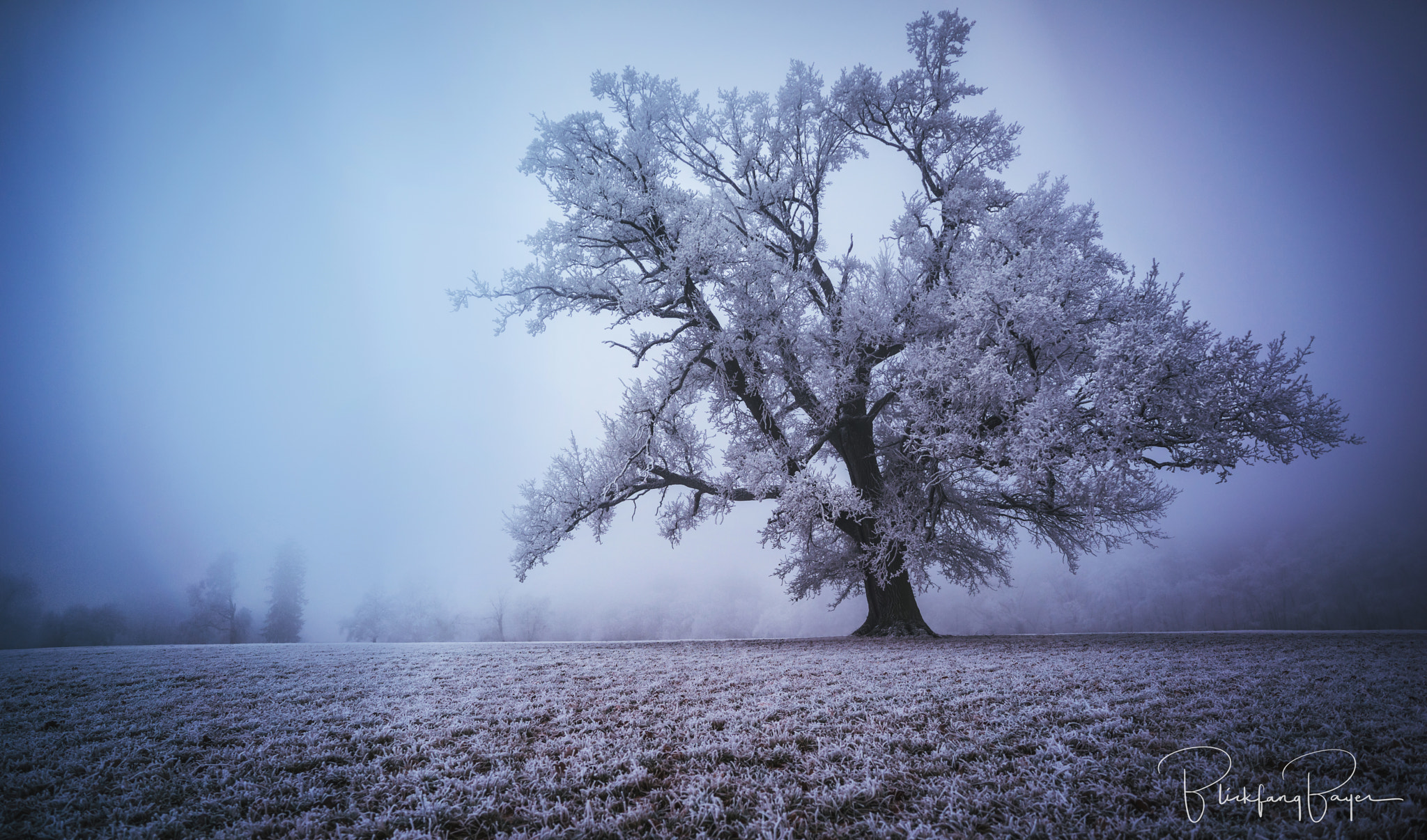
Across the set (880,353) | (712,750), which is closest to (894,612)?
(880,353)

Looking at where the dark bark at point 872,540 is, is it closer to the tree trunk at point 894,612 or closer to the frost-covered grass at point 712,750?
the tree trunk at point 894,612

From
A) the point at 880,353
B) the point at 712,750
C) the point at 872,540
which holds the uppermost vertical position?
the point at 880,353

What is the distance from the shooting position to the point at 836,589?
12.9 metres

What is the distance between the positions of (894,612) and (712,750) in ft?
30.9

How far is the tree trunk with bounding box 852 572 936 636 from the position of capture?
10922mm

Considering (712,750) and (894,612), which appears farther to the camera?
(894,612)

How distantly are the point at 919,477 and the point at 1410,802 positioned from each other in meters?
8.98

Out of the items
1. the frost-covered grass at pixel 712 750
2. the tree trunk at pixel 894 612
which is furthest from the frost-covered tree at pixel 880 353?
the frost-covered grass at pixel 712 750

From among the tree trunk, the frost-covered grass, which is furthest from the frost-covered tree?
the frost-covered grass

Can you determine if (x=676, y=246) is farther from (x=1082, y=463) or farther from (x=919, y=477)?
(x=1082, y=463)

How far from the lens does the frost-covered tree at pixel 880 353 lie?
8234 mm

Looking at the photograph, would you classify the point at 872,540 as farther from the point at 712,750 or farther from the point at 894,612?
the point at 712,750

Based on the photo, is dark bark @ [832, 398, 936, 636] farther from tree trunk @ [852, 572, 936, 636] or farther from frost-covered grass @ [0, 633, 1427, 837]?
frost-covered grass @ [0, 633, 1427, 837]

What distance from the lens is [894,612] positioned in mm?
11125
